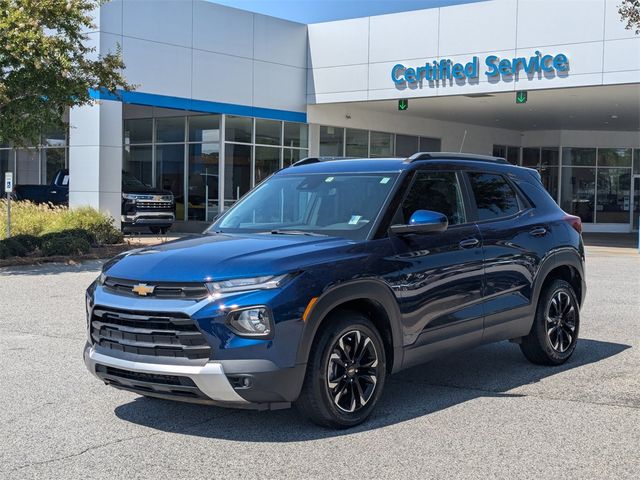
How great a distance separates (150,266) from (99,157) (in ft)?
57.2

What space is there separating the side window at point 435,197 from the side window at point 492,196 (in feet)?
0.85

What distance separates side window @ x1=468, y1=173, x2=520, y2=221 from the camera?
669 centimetres

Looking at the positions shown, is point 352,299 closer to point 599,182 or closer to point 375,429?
point 375,429

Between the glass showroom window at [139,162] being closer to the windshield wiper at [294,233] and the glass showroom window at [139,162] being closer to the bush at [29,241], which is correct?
the bush at [29,241]

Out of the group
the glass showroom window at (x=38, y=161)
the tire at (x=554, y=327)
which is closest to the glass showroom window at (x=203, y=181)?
the glass showroom window at (x=38, y=161)

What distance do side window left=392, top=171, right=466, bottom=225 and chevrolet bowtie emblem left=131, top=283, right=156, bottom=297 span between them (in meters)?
1.97

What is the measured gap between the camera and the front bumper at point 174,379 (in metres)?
4.70

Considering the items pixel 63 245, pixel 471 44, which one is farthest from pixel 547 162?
pixel 63 245

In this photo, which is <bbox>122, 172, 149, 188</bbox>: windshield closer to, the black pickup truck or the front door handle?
the black pickup truck

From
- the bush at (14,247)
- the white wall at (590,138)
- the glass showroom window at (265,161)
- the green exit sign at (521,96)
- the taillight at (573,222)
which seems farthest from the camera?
the white wall at (590,138)

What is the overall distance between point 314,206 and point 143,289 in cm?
174

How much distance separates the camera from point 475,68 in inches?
896

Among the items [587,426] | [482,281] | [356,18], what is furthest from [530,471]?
[356,18]

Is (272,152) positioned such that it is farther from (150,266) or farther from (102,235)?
(150,266)
